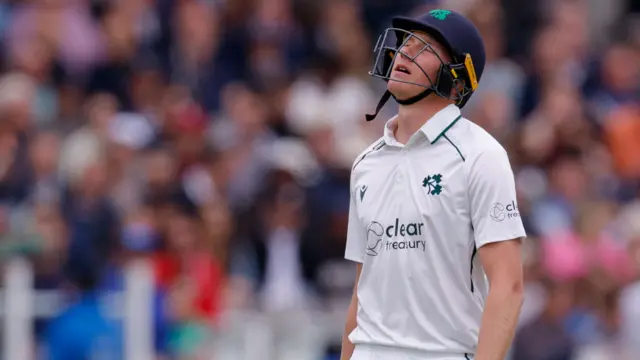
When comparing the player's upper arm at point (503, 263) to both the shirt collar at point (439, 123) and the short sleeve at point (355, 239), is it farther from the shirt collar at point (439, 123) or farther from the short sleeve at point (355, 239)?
the short sleeve at point (355, 239)

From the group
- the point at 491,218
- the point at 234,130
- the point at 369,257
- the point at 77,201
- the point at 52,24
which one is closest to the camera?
the point at 491,218

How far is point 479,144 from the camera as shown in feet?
15.5

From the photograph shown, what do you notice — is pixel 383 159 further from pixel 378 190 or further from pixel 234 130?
pixel 234 130

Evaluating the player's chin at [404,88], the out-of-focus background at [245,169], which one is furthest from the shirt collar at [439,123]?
the out-of-focus background at [245,169]

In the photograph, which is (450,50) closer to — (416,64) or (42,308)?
(416,64)

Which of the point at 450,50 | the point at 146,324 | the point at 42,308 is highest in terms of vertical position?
the point at 450,50

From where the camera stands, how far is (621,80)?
44.1 feet

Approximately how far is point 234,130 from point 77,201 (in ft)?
5.53

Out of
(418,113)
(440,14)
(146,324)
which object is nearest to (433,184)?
(418,113)

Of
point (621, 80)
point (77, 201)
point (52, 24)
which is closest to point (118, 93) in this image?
point (52, 24)

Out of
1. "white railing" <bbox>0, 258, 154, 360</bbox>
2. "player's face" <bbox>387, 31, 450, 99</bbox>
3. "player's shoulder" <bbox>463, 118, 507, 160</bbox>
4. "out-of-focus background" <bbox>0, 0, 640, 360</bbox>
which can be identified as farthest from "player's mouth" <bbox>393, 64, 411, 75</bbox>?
"white railing" <bbox>0, 258, 154, 360</bbox>

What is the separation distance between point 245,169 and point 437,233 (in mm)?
6781

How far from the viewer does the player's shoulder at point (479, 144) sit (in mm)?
4684

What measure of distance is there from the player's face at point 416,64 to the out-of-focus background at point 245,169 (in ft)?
17.1
